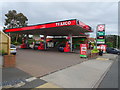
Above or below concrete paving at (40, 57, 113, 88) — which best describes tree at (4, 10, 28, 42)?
above

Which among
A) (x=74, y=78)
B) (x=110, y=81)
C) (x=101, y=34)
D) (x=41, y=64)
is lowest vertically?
(x=110, y=81)

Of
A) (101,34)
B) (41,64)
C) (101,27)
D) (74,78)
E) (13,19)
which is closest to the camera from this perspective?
(74,78)

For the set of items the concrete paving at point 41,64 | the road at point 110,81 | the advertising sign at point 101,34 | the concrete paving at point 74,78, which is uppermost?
the advertising sign at point 101,34

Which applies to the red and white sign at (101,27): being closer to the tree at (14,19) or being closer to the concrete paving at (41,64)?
the concrete paving at (41,64)

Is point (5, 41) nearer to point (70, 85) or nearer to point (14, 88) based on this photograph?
point (14, 88)

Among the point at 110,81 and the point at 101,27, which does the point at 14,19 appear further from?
the point at 110,81

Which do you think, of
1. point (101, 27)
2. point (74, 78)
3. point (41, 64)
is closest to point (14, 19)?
point (101, 27)

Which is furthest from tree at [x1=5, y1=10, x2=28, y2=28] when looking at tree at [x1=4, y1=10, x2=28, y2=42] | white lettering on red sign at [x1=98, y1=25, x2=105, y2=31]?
white lettering on red sign at [x1=98, y1=25, x2=105, y2=31]

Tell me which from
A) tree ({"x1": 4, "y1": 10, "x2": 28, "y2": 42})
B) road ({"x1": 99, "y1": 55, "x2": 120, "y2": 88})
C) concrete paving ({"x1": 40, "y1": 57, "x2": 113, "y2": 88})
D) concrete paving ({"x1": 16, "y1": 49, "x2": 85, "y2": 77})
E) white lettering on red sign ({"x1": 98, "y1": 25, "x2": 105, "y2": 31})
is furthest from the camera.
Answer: tree ({"x1": 4, "y1": 10, "x2": 28, "y2": 42})

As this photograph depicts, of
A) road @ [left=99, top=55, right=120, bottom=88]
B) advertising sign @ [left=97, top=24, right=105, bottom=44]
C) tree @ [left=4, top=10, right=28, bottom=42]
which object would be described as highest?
tree @ [left=4, top=10, right=28, bottom=42]

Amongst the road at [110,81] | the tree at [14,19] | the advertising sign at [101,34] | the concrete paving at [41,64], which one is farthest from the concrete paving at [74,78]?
the tree at [14,19]

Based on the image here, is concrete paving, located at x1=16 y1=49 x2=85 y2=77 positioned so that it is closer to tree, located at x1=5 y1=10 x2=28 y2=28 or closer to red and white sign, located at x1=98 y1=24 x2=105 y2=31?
red and white sign, located at x1=98 y1=24 x2=105 y2=31

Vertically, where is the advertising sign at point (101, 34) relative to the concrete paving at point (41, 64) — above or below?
above

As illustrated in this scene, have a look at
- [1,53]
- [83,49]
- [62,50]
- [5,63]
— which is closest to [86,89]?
[5,63]
